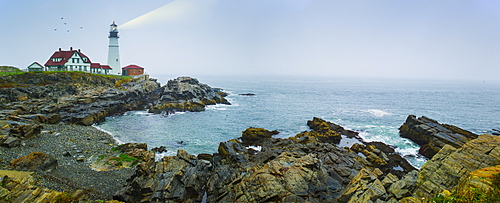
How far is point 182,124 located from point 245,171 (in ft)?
94.6

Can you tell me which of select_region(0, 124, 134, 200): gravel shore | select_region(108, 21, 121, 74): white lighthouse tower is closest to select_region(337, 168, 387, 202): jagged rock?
select_region(0, 124, 134, 200): gravel shore

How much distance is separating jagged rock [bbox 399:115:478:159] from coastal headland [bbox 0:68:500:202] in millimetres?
154

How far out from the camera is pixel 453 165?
14398 millimetres

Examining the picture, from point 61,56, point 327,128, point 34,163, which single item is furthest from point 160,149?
point 61,56

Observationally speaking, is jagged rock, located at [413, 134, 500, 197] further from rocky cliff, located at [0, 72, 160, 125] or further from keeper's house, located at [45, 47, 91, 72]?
keeper's house, located at [45, 47, 91, 72]

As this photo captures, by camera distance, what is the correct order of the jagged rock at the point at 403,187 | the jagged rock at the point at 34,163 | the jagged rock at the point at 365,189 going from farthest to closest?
the jagged rock at the point at 34,163
the jagged rock at the point at 365,189
the jagged rock at the point at 403,187

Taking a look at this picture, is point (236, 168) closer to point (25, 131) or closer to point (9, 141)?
point (9, 141)

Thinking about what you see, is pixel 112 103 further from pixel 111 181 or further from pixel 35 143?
pixel 111 181

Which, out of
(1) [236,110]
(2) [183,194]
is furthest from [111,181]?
(1) [236,110]

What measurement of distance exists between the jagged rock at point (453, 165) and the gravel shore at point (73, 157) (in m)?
22.2

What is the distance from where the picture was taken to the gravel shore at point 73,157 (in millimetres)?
19234

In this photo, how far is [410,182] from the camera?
1454cm

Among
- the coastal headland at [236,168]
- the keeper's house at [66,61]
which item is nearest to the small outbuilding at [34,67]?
the keeper's house at [66,61]

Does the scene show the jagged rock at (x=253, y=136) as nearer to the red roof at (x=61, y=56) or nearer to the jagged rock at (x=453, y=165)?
the jagged rock at (x=453, y=165)
